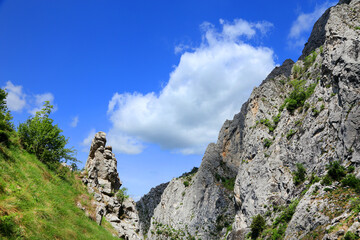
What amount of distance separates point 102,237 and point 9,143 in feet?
36.2

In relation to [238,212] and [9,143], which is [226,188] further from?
[9,143]

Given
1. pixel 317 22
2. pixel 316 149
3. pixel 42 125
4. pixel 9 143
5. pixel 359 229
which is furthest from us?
pixel 317 22

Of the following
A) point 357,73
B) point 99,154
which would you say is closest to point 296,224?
point 357,73

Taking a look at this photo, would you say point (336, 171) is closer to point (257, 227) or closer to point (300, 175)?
point (300, 175)

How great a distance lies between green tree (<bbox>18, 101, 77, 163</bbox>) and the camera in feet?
78.7

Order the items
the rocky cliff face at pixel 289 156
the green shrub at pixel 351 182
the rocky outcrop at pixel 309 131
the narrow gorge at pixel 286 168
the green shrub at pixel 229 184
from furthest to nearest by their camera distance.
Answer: the green shrub at pixel 229 184, the rocky outcrop at pixel 309 131, the rocky cliff face at pixel 289 156, the narrow gorge at pixel 286 168, the green shrub at pixel 351 182

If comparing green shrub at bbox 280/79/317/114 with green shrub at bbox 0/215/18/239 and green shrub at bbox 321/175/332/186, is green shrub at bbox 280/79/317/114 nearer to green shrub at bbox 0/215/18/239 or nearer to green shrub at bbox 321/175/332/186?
green shrub at bbox 321/175/332/186

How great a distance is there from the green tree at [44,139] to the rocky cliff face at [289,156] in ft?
101

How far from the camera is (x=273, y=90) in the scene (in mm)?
84375

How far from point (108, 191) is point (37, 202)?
21510 millimetres

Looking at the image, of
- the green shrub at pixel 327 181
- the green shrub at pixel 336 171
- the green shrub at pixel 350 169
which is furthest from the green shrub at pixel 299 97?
the green shrub at pixel 350 169

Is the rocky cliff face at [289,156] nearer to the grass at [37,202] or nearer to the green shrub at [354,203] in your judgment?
the green shrub at [354,203]

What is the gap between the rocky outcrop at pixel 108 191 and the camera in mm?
31234

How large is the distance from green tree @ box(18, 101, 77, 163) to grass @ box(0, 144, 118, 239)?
4.70ft
